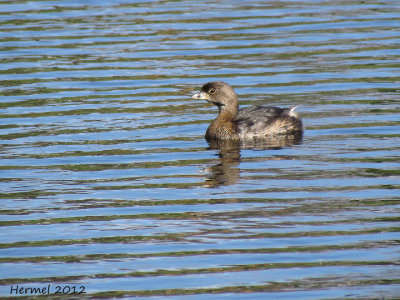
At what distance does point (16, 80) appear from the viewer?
63.8 ft

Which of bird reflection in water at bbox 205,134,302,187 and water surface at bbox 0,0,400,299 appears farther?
bird reflection in water at bbox 205,134,302,187

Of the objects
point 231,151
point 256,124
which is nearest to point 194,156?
point 231,151

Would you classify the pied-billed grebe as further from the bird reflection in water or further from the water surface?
the water surface

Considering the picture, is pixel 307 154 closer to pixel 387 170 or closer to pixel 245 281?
pixel 387 170

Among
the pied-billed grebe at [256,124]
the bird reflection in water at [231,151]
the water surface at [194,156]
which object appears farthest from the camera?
the pied-billed grebe at [256,124]

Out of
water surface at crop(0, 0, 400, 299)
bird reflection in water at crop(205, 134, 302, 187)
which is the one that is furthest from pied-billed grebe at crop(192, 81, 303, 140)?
water surface at crop(0, 0, 400, 299)

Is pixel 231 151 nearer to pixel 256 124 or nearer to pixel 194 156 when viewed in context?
pixel 194 156

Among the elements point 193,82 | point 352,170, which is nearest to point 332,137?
point 352,170

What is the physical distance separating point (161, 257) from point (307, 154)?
4.75 m

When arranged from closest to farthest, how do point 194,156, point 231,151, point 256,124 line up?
1. point 194,156
2. point 231,151
3. point 256,124

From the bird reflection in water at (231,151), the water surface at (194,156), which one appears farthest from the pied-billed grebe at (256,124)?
the water surface at (194,156)

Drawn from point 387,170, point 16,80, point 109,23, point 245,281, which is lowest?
point 245,281

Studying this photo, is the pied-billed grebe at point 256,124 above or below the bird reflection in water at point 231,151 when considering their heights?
above

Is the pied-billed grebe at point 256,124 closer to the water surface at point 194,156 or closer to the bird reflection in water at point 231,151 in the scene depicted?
the bird reflection in water at point 231,151
